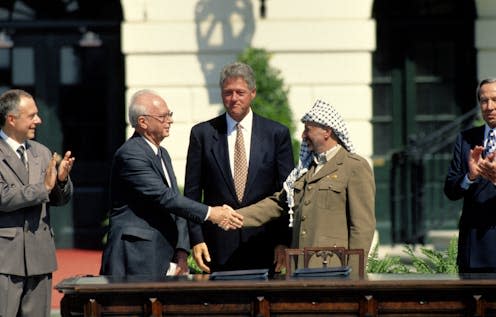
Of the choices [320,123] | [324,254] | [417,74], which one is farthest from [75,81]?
[324,254]

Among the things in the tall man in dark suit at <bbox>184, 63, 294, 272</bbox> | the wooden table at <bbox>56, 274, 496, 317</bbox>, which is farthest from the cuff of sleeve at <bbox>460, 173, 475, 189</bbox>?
the tall man in dark suit at <bbox>184, 63, 294, 272</bbox>

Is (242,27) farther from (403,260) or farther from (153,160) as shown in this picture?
(153,160)

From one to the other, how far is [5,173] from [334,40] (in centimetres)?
853

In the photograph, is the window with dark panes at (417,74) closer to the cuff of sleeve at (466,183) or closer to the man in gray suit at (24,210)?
the cuff of sleeve at (466,183)

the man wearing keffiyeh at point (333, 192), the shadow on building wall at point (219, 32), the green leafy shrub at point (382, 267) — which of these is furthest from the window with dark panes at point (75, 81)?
the man wearing keffiyeh at point (333, 192)

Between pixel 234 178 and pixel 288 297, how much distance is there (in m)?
1.81

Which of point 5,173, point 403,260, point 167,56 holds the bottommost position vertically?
point 403,260

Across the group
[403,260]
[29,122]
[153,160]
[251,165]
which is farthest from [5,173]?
[403,260]

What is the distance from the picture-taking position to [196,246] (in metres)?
9.44

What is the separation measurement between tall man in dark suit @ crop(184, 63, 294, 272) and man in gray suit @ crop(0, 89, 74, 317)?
1025 mm

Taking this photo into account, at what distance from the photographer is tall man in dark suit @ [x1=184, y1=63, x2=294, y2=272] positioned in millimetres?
9531

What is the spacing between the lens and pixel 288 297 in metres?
7.91

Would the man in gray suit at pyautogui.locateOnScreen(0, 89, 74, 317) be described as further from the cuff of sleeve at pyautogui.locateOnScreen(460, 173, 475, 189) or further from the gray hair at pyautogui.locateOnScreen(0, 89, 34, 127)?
the cuff of sleeve at pyautogui.locateOnScreen(460, 173, 475, 189)

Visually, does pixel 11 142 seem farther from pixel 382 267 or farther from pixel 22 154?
pixel 382 267
